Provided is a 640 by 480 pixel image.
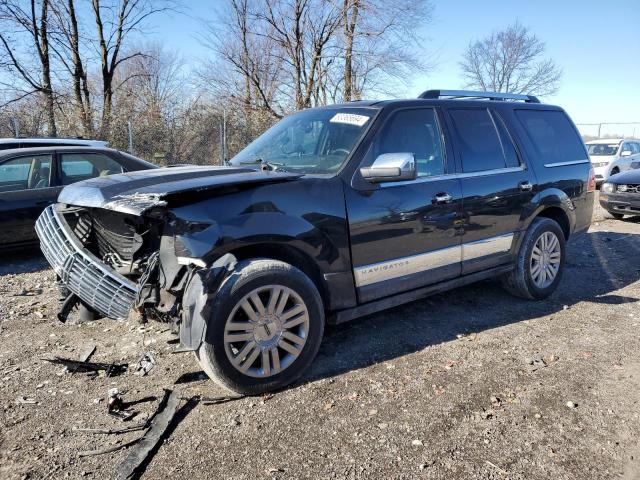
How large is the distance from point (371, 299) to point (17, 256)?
5.68m

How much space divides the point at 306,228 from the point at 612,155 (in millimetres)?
17311

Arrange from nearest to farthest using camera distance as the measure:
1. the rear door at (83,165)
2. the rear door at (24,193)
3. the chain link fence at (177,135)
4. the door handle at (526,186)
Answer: the door handle at (526,186)
the rear door at (24,193)
the rear door at (83,165)
the chain link fence at (177,135)

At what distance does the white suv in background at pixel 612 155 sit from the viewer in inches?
601

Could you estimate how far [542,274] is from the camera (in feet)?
16.0

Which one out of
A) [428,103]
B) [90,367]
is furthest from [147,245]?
[428,103]

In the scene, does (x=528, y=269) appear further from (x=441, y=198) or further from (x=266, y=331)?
(x=266, y=331)

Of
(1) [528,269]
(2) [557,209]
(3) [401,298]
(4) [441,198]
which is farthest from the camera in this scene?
(2) [557,209]

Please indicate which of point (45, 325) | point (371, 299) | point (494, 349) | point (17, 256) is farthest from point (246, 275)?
point (17, 256)

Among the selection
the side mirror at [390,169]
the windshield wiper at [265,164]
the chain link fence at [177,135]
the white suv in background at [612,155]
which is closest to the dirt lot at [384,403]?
the side mirror at [390,169]

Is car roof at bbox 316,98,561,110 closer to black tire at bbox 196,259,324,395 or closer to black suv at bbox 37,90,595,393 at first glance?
black suv at bbox 37,90,595,393

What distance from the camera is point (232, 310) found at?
285cm

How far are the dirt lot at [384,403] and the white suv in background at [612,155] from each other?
1286cm

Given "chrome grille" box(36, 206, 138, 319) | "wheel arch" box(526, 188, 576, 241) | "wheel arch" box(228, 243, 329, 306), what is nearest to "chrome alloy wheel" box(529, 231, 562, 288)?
"wheel arch" box(526, 188, 576, 241)

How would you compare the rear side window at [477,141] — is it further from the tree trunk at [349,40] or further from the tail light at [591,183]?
the tree trunk at [349,40]
